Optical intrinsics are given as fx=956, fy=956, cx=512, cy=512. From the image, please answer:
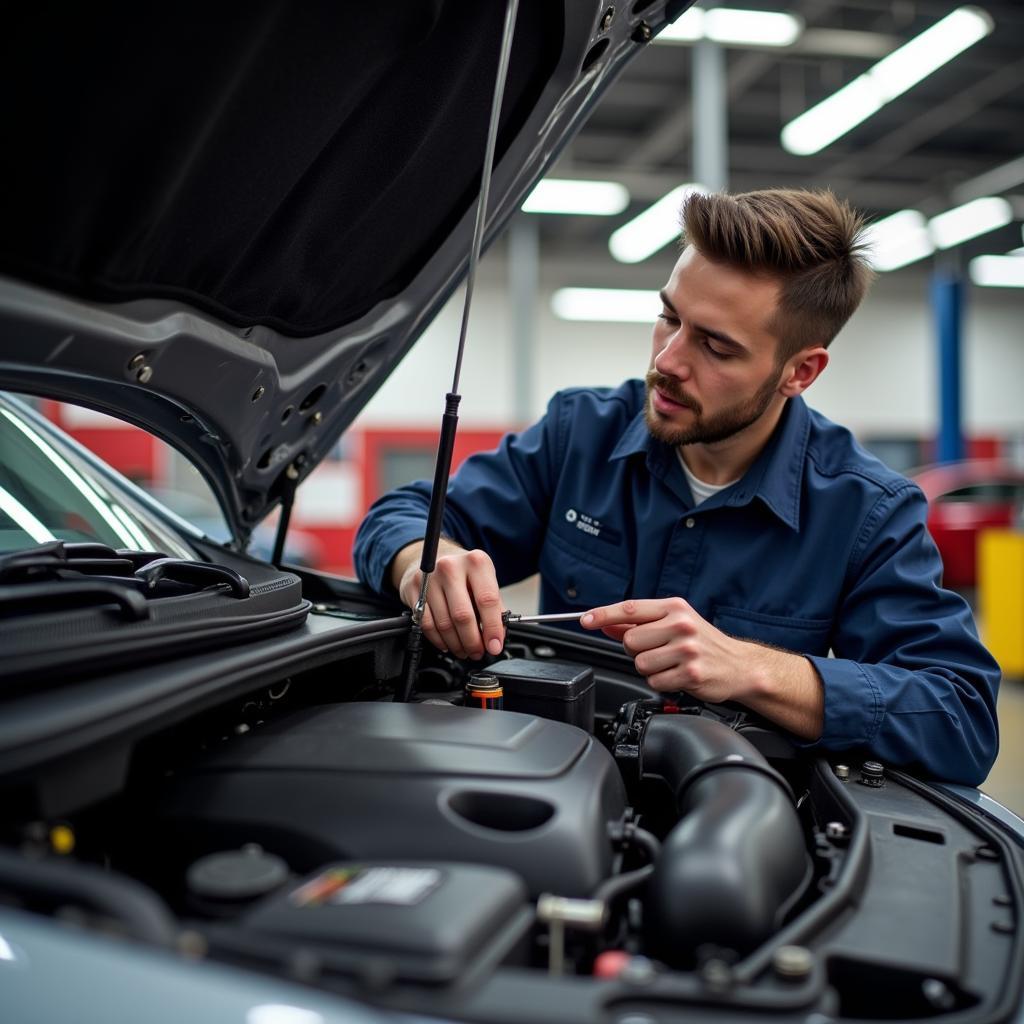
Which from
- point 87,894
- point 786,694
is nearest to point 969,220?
point 786,694

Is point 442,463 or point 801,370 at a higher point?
point 801,370

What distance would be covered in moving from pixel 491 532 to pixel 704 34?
4532 mm

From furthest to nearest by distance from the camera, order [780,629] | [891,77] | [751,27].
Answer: [891,77], [751,27], [780,629]

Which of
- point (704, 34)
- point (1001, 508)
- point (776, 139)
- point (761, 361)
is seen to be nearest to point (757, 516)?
point (761, 361)

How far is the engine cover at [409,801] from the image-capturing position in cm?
77

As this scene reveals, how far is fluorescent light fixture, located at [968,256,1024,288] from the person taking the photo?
35.7ft

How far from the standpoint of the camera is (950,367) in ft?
30.0

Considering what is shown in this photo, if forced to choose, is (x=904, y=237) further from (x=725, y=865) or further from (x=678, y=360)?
(x=725, y=865)

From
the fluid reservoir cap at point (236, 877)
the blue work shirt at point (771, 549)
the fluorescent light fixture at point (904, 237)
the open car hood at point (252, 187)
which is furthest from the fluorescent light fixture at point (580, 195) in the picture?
the fluid reservoir cap at point (236, 877)

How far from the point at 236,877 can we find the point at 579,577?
111cm

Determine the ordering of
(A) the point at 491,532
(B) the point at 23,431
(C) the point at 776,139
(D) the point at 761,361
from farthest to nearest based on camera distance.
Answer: (C) the point at 776,139 → (A) the point at 491,532 → (D) the point at 761,361 → (B) the point at 23,431

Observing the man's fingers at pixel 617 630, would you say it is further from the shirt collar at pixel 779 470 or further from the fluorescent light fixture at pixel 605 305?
the fluorescent light fixture at pixel 605 305

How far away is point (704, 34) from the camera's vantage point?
5.29m

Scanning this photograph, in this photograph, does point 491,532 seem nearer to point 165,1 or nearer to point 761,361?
point 761,361
